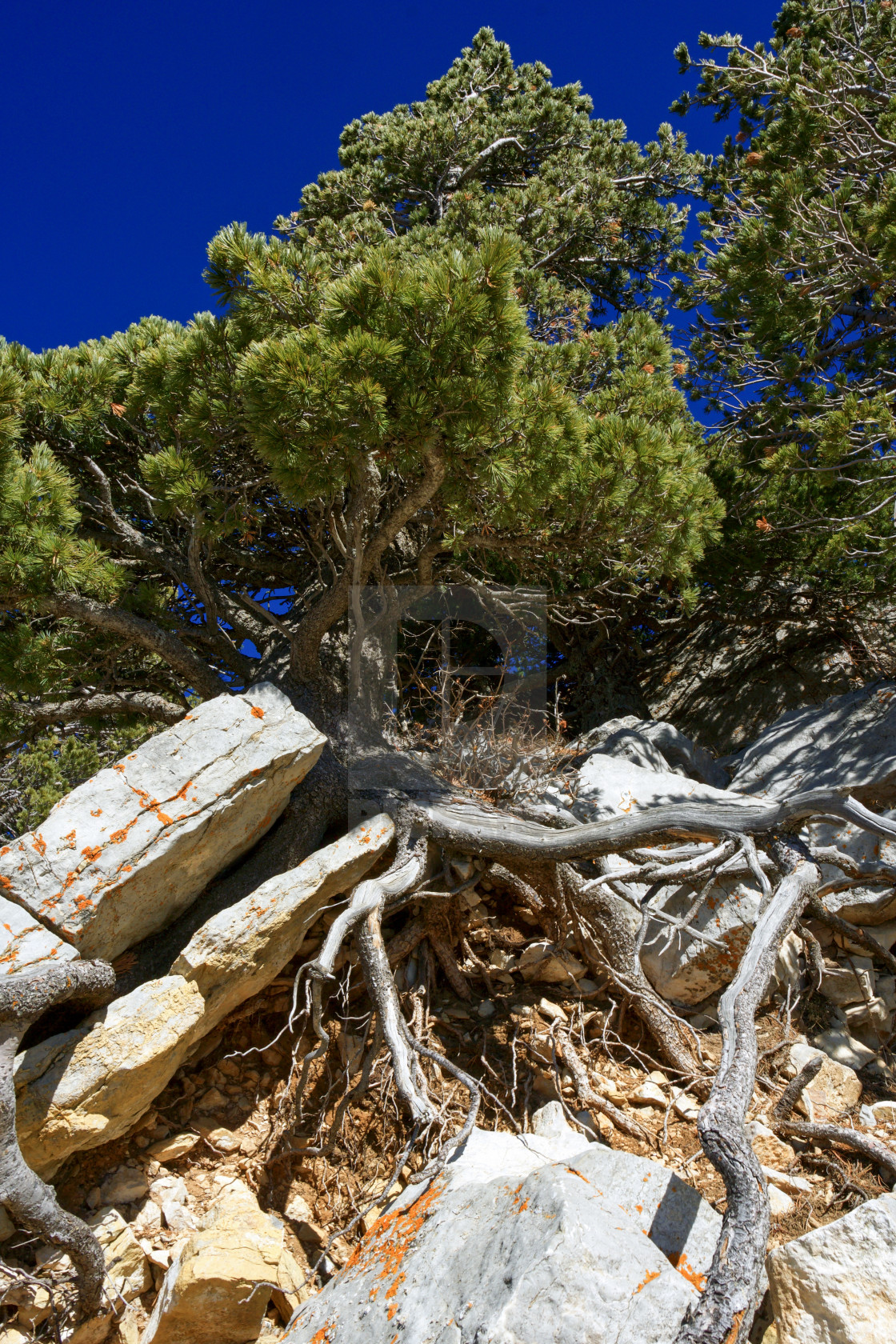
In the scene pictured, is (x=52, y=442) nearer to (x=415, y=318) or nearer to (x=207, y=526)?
(x=207, y=526)

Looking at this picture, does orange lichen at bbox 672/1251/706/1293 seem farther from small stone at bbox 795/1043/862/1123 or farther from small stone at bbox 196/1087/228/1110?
small stone at bbox 196/1087/228/1110

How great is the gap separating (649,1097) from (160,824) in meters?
2.95

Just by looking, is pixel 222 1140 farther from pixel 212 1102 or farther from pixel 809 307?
pixel 809 307

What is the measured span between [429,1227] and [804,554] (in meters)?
5.92

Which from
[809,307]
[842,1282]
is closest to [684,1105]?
[842,1282]

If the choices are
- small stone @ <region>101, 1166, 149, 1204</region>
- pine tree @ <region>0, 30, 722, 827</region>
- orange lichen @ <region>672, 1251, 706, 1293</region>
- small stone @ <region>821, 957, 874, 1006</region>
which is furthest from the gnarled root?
small stone @ <region>821, 957, 874, 1006</region>

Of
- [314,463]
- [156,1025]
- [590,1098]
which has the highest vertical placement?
[314,463]

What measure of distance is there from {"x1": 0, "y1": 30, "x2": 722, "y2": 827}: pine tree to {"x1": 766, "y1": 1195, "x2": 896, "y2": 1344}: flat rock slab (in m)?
3.50

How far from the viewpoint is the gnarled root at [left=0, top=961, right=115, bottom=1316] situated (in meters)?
3.24

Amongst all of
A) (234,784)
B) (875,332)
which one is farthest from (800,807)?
(875,332)

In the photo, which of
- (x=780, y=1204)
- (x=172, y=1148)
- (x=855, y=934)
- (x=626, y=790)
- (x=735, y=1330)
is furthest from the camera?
(x=626, y=790)

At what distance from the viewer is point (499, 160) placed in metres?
9.47

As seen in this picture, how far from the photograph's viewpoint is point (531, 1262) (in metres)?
2.49

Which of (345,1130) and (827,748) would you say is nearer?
(345,1130)
